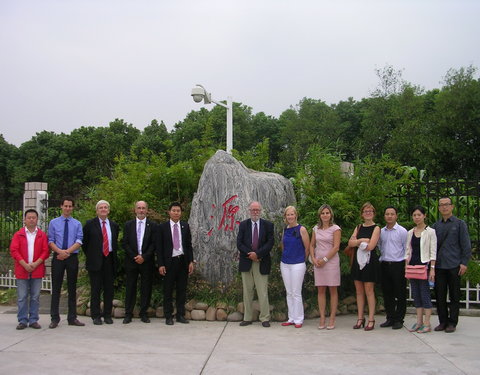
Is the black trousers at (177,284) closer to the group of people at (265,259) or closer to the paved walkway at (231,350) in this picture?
the group of people at (265,259)

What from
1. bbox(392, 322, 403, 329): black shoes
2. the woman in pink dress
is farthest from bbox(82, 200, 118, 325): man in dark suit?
bbox(392, 322, 403, 329): black shoes

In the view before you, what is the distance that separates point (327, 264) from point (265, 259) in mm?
813

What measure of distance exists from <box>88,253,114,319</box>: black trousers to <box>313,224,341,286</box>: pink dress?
9.16 feet

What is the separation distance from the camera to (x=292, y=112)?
102 ft

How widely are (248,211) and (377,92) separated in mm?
17904

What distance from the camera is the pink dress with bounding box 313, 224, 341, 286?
20.4ft

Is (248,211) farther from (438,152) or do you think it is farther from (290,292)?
(438,152)

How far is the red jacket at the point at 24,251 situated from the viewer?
6160mm

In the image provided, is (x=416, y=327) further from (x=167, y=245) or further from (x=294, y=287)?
(x=167, y=245)

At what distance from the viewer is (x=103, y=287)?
6.66m

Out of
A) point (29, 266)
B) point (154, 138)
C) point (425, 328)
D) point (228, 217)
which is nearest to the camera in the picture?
point (425, 328)

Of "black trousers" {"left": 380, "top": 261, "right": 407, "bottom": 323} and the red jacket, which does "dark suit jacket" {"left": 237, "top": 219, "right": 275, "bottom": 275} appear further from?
the red jacket

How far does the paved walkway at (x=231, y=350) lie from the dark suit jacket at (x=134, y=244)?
2.81 ft

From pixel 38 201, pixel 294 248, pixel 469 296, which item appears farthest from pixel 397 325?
pixel 38 201
